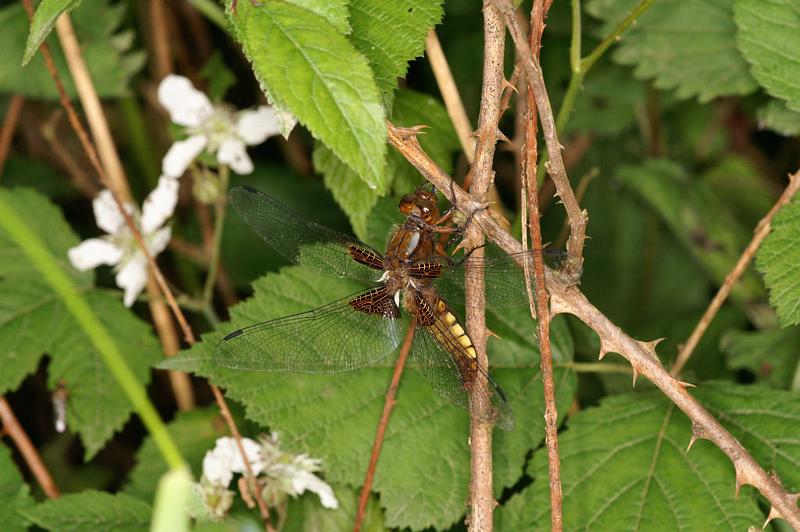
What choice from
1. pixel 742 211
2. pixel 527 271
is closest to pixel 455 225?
pixel 527 271

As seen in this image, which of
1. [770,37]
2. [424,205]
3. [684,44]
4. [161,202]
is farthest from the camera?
[684,44]

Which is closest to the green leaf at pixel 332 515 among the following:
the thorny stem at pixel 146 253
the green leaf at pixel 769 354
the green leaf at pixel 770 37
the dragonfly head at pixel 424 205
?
the thorny stem at pixel 146 253

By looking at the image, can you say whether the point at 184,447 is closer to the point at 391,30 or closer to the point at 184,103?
the point at 184,103

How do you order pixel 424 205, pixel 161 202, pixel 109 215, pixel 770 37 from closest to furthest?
1. pixel 424 205
2. pixel 770 37
3. pixel 161 202
4. pixel 109 215

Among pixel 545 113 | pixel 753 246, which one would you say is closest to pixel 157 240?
pixel 545 113

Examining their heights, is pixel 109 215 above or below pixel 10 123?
below

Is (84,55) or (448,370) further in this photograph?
(84,55)
